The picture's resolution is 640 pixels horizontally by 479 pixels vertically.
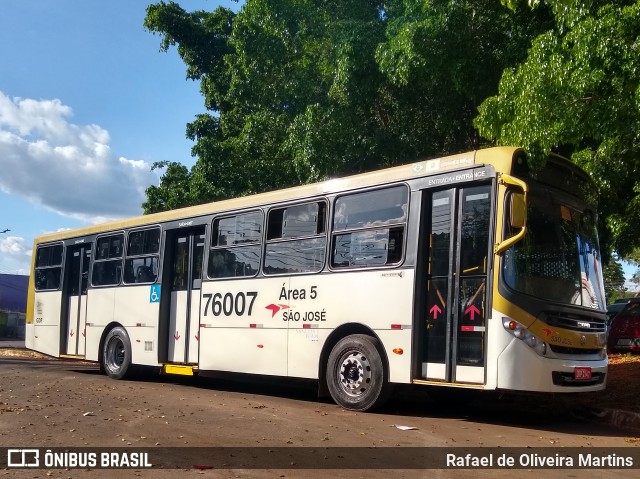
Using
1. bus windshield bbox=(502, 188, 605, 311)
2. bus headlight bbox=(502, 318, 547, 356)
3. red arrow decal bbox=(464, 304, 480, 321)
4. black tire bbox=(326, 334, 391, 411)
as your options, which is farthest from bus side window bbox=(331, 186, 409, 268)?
bus headlight bbox=(502, 318, 547, 356)

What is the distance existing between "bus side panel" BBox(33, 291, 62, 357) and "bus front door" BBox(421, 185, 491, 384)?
32.9 feet

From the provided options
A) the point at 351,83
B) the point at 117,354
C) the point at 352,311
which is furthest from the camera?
the point at 351,83

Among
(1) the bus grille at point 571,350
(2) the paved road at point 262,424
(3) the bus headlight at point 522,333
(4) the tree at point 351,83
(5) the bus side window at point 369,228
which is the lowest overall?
(2) the paved road at point 262,424

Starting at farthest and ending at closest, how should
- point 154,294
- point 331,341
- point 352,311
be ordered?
point 154,294 → point 331,341 → point 352,311

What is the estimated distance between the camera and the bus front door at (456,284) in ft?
26.8

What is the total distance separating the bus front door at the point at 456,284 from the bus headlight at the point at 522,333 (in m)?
0.31

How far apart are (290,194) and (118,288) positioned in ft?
17.2

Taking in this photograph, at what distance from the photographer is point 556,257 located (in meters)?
8.49

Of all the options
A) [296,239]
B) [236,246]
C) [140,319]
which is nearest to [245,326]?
[236,246]

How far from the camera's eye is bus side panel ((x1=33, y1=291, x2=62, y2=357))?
1556 centimetres

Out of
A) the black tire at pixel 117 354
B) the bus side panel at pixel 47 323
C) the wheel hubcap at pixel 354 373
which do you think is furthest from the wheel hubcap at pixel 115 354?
the wheel hubcap at pixel 354 373

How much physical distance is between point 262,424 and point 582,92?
579 centimetres

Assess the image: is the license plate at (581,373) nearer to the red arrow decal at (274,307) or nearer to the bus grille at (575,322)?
the bus grille at (575,322)

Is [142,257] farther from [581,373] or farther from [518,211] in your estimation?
[581,373]
